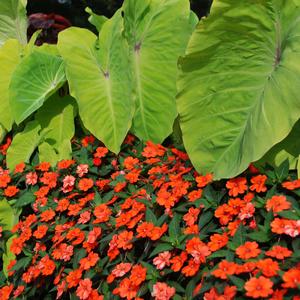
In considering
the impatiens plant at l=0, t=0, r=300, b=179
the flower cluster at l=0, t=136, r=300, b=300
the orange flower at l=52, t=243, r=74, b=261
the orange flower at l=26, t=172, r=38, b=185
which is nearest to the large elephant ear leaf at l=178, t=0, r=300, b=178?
the impatiens plant at l=0, t=0, r=300, b=179

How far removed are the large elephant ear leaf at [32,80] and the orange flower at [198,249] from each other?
1.19 metres

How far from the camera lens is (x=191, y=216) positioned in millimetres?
1843

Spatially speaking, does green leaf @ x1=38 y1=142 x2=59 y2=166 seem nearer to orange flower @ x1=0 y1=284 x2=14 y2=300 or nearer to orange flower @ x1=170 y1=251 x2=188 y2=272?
orange flower @ x1=0 y1=284 x2=14 y2=300

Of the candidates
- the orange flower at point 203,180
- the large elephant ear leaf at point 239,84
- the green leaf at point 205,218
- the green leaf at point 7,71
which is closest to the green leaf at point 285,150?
the large elephant ear leaf at point 239,84

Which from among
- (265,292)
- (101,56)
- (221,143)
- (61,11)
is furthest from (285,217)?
(61,11)

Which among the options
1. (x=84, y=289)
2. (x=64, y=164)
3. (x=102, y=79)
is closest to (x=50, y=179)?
(x=64, y=164)

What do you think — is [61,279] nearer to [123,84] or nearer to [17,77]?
[123,84]

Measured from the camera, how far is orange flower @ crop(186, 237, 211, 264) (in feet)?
5.47

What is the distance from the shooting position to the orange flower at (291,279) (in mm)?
1408

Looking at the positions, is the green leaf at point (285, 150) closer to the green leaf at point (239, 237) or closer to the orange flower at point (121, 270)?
the green leaf at point (239, 237)

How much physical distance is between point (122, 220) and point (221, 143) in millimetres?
468

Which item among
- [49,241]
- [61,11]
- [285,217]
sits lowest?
[61,11]

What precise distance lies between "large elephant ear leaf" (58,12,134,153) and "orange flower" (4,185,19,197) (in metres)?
0.40

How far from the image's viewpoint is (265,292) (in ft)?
4.65
